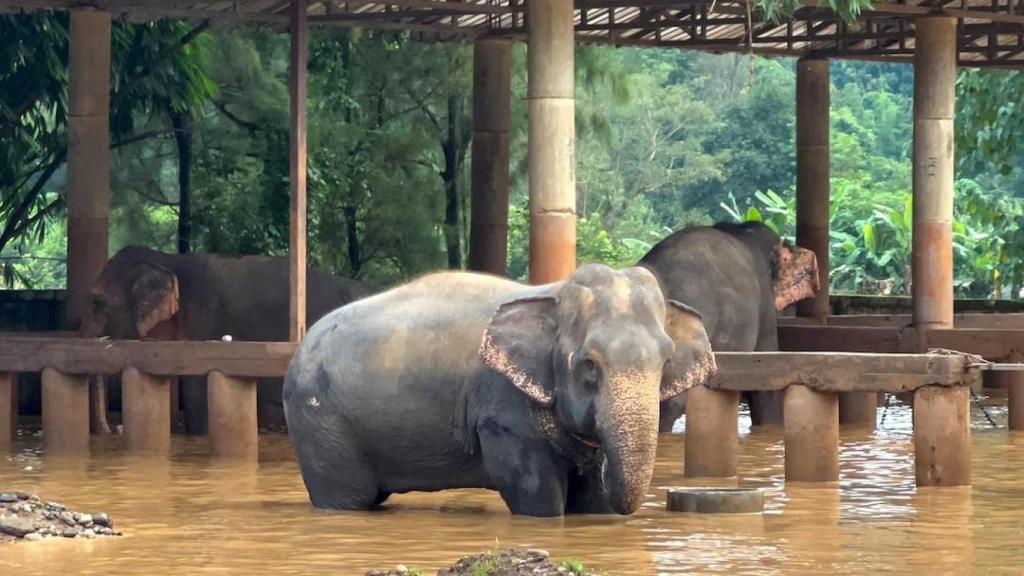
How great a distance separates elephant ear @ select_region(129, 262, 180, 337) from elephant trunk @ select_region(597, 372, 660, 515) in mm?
9295

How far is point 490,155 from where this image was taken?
81.5ft

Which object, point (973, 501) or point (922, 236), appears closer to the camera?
point (973, 501)

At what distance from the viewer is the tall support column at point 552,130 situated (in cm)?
1738

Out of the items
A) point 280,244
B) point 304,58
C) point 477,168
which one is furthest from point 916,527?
point 280,244

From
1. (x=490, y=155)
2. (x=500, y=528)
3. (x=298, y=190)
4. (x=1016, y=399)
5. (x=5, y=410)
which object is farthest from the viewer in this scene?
(x=490, y=155)

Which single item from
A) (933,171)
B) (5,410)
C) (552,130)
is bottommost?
(5,410)

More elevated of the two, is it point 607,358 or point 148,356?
point 607,358

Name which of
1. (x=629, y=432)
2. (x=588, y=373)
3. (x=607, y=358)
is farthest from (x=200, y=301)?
(x=629, y=432)

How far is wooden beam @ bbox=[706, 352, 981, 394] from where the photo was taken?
14.1 m

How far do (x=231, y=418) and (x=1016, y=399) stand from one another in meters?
6.83

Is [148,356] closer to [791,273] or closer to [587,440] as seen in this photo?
[587,440]

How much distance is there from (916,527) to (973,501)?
1.55m

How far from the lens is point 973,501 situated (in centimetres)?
1361

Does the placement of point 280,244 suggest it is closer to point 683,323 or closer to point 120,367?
point 120,367
